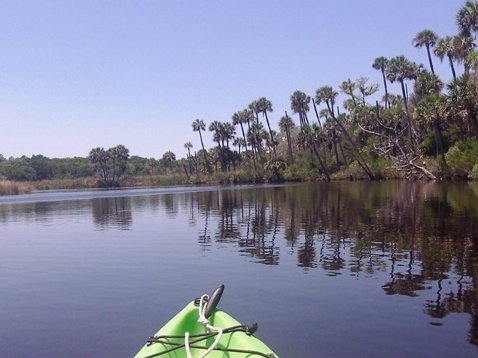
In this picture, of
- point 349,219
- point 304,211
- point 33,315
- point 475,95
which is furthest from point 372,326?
point 475,95

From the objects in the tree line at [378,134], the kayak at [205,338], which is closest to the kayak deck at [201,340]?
the kayak at [205,338]

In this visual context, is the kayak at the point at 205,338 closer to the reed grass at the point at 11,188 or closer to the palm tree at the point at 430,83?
the palm tree at the point at 430,83

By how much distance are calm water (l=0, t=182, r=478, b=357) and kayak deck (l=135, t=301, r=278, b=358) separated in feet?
5.92

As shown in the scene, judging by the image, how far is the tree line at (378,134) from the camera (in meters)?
65.6

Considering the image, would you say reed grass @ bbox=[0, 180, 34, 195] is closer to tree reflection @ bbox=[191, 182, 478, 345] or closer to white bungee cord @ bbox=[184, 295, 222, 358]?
tree reflection @ bbox=[191, 182, 478, 345]

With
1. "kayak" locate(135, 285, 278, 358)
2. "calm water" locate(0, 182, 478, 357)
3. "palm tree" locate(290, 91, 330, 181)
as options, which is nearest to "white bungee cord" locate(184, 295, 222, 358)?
"kayak" locate(135, 285, 278, 358)

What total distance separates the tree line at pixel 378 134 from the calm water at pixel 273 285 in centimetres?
4063

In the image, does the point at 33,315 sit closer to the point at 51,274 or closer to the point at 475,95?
the point at 51,274

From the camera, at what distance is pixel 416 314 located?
35.2 feet

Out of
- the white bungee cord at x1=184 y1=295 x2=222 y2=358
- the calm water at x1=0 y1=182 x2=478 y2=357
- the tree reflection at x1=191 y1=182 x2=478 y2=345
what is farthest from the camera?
the tree reflection at x1=191 y1=182 x2=478 y2=345

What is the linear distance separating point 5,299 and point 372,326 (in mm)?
10018

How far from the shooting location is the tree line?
215 ft

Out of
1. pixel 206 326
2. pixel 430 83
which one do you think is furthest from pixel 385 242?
pixel 430 83

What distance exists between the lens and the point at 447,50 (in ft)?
231
